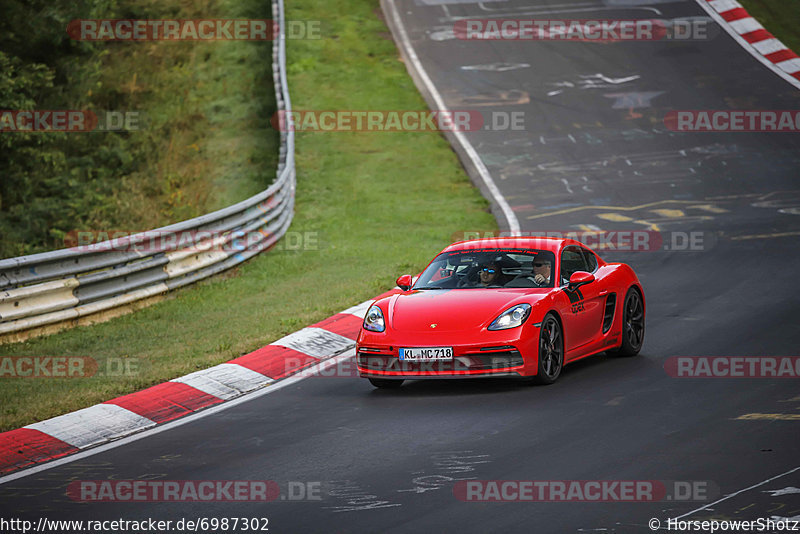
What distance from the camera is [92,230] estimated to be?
24625 millimetres

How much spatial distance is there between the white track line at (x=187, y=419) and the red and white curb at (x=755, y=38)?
19.3 m

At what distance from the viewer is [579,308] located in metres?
10.3

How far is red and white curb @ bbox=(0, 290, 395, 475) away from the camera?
841 cm

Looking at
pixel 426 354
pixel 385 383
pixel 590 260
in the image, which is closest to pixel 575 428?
pixel 426 354

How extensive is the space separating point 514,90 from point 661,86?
3.81 meters

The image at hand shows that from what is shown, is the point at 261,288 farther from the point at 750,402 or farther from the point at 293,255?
the point at 750,402

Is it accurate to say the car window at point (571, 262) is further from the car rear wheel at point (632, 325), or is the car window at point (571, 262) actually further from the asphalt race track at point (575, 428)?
the asphalt race track at point (575, 428)

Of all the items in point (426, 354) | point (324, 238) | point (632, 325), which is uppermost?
point (426, 354)

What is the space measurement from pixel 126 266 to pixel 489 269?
18.0 ft

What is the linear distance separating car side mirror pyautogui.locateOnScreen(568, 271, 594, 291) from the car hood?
33 cm

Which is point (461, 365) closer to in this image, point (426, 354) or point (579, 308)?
point (426, 354)

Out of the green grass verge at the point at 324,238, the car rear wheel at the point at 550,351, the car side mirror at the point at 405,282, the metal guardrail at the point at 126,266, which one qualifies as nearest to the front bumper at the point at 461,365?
the car rear wheel at the point at 550,351

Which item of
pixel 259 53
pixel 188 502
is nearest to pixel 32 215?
pixel 259 53

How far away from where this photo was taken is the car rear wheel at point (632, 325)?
1090 centimetres
